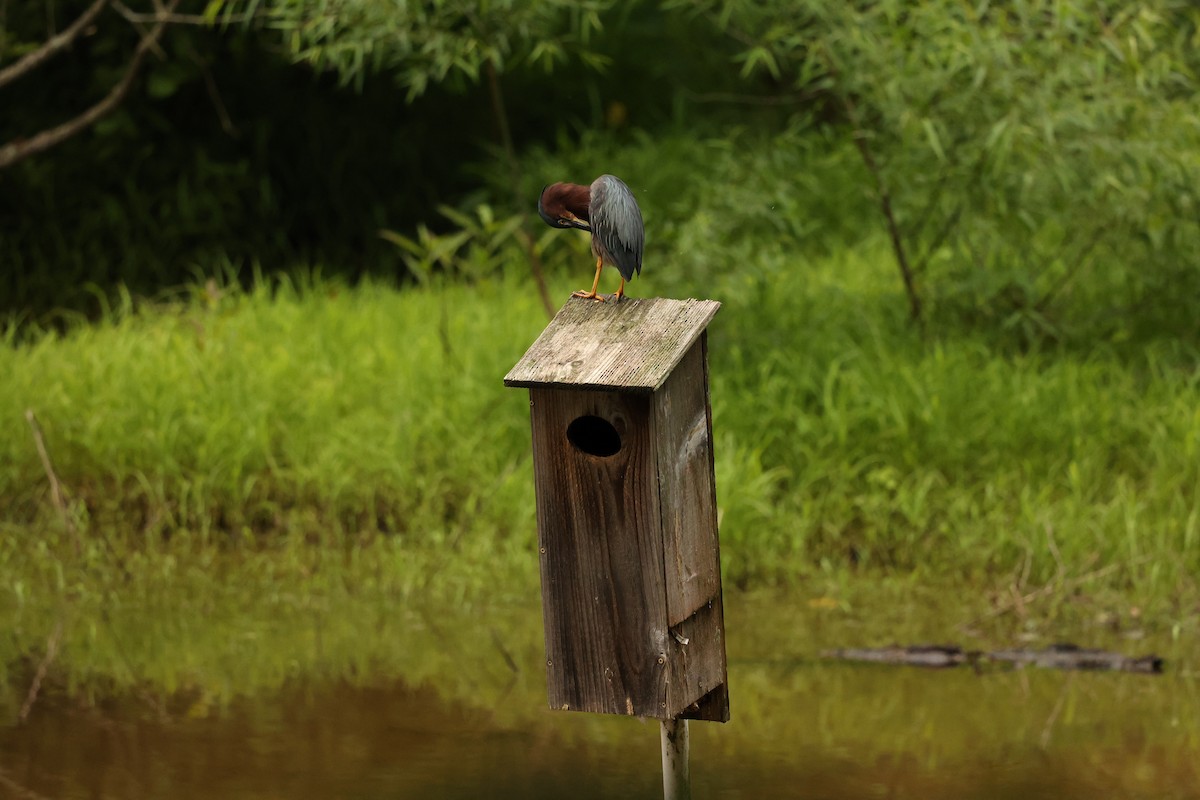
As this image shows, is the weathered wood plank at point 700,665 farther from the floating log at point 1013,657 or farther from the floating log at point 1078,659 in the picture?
the floating log at point 1078,659

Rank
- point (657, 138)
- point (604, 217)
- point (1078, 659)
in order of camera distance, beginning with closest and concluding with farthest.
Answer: point (604, 217) < point (1078, 659) < point (657, 138)

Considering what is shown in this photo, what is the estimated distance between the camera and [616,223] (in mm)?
3607

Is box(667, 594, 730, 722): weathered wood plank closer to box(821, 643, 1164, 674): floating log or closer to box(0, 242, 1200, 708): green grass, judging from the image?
box(821, 643, 1164, 674): floating log

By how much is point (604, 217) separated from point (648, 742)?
→ 1847mm

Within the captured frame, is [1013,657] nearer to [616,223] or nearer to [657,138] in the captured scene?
[616,223]

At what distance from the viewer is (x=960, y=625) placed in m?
5.65

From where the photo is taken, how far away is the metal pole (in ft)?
12.1

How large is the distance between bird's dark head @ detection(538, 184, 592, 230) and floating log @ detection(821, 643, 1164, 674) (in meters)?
2.21

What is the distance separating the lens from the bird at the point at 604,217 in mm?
3613

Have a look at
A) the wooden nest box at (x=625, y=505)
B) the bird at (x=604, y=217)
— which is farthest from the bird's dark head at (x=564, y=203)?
the wooden nest box at (x=625, y=505)

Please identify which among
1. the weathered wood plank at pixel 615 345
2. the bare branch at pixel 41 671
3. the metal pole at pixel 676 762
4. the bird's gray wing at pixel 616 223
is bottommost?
the bare branch at pixel 41 671

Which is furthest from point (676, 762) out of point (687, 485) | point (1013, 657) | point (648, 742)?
point (1013, 657)

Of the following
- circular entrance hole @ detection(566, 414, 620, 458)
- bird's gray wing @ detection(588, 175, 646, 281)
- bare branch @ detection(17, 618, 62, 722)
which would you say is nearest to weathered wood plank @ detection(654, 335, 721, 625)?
circular entrance hole @ detection(566, 414, 620, 458)

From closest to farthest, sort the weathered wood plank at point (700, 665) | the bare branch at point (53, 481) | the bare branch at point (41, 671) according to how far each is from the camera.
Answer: the weathered wood plank at point (700, 665)
the bare branch at point (41, 671)
the bare branch at point (53, 481)
